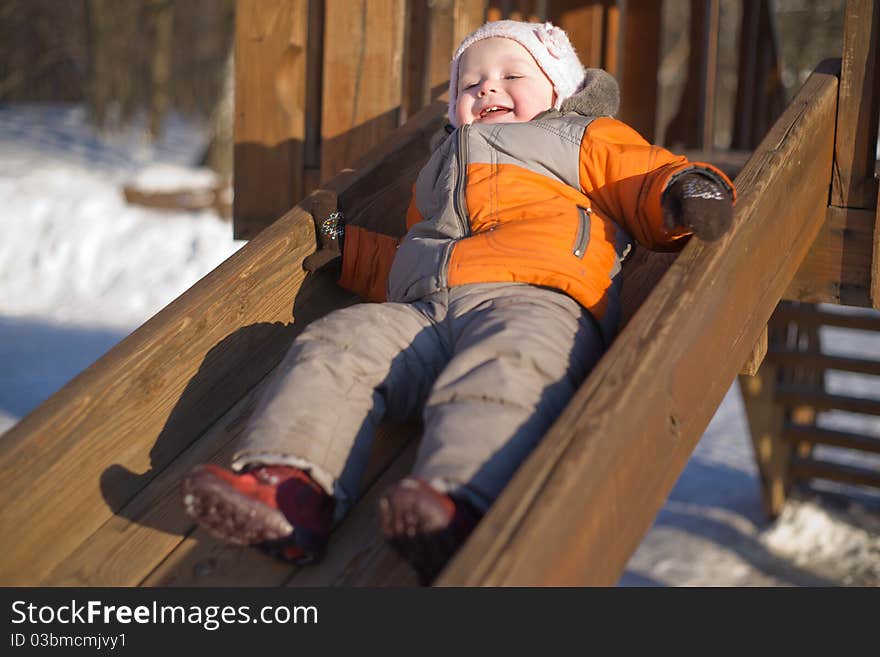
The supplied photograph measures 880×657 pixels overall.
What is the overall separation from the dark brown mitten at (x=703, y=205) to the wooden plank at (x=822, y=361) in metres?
3.14

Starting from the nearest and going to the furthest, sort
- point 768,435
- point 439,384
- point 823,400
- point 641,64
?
point 439,384 < point 823,400 < point 641,64 < point 768,435

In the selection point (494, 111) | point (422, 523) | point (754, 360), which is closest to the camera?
point (422, 523)

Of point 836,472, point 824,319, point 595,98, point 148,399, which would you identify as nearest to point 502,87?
point 595,98

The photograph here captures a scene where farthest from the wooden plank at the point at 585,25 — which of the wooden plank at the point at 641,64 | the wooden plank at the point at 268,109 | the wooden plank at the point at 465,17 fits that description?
the wooden plank at the point at 268,109

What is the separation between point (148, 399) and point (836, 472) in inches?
180

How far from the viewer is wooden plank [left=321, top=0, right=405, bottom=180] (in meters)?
3.40

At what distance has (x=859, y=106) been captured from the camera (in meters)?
2.71

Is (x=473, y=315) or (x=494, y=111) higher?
(x=494, y=111)

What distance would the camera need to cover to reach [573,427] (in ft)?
5.31

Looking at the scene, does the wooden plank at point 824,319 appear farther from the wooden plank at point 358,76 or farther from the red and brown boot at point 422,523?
the red and brown boot at point 422,523

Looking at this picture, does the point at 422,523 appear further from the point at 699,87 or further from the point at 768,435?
the point at 768,435

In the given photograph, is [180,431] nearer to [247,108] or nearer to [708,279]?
[708,279]

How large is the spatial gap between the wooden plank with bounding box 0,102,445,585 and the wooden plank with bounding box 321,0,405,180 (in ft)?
2.55

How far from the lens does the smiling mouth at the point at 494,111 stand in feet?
8.38
